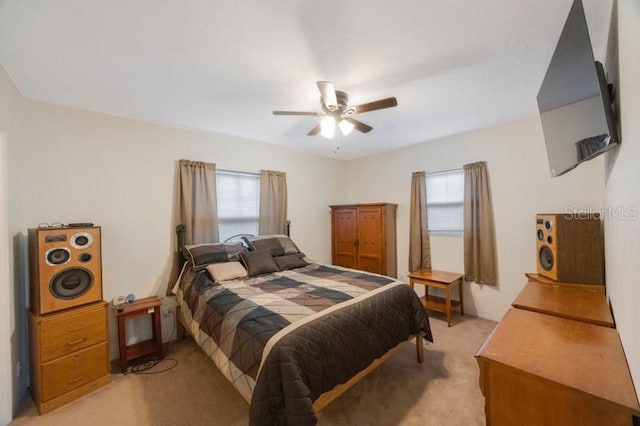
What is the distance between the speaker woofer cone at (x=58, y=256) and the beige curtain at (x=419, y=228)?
13.3ft

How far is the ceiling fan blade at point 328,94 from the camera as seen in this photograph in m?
1.76

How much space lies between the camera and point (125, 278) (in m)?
2.69

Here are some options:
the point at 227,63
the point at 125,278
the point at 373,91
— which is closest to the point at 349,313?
the point at 373,91

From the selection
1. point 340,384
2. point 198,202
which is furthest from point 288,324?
point 198,202

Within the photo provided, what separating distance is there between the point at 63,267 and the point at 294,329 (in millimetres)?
1990

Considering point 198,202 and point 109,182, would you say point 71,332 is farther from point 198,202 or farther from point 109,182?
point 198,202

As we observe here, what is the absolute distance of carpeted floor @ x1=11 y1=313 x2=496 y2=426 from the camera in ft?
5.96

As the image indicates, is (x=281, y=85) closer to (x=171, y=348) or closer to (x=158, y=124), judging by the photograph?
(x=158, y=124)

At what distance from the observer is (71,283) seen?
2082 millimetres

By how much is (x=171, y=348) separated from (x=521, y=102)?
457cm

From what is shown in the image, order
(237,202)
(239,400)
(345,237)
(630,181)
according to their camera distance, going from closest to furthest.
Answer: (630,181)
(239,400)
(237,202)
(345,237)

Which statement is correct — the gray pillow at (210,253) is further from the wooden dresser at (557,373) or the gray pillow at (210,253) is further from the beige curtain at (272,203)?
the wooden dresser at (557,373)

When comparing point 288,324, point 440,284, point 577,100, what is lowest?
point 440,284

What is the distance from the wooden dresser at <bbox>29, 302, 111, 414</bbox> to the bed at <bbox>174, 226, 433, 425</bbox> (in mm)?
707
